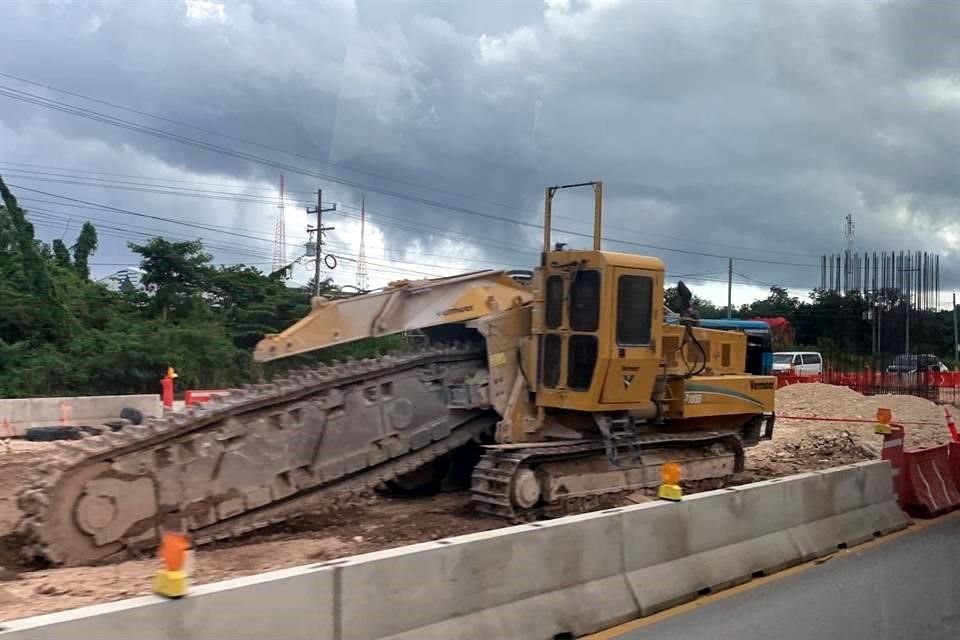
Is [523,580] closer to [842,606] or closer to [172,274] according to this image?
[842,606]

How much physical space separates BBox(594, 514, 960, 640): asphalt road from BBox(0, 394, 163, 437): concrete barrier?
16.4 meters

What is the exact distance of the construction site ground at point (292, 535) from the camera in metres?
6.98

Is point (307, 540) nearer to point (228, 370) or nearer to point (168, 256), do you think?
point (228, 370)

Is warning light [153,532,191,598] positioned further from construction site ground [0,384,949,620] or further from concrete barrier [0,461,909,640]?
construction site ground [0,384,949,620]

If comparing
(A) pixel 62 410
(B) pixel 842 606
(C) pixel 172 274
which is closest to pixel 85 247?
(C) pixel 172 274

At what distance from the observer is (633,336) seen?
1091 centimetres

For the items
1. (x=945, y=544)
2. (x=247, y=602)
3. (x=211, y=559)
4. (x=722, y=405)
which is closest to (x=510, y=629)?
(x=247, y=602)

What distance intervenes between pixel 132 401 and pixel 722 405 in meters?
14.8

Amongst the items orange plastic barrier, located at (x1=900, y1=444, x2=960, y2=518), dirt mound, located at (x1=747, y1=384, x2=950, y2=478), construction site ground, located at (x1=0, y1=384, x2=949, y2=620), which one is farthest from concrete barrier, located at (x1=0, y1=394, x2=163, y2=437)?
orange plastic barrier, located at (x1=900, y1=444, x2=960, y2=518)

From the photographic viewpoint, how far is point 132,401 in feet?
72.1

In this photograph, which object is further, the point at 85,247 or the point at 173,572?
the point at 85,247

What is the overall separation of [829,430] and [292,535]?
14.3 meters

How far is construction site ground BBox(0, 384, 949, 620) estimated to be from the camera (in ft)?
22.9

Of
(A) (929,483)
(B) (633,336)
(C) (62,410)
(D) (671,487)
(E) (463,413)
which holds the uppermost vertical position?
(B) (633,336)
